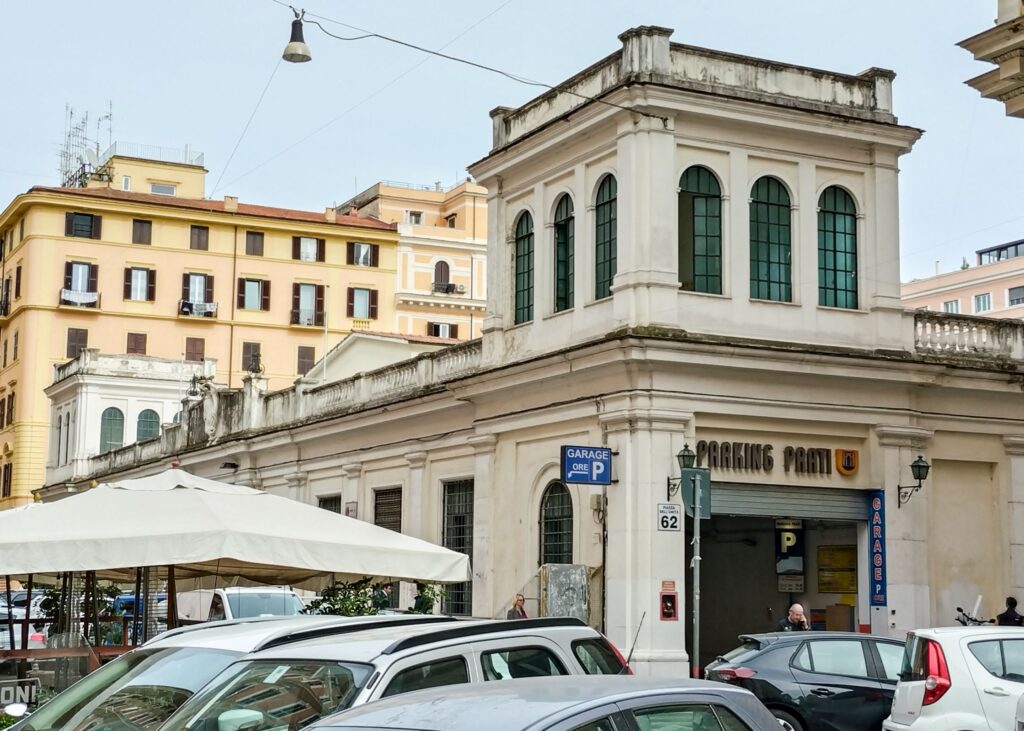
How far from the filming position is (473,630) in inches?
327

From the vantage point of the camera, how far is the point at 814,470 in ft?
78.2

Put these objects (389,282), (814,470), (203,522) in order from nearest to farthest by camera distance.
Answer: (203,522), (814,470), (389,282)

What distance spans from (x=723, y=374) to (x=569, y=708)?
1785cm

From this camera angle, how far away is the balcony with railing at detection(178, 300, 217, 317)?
68.2m

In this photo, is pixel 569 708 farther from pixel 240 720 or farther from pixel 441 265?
pixel 441 265


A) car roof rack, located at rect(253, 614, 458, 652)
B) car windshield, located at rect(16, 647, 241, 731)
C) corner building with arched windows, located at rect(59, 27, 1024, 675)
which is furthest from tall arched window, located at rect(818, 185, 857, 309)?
car windshield, located at rect(16, 647, 241, 731)

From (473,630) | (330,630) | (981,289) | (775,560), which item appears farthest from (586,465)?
(981,289)

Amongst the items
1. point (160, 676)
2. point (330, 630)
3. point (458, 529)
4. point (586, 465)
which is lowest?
point (160, 676)

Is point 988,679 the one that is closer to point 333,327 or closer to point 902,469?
point 902,469

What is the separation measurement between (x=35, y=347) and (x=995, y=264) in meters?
51.5

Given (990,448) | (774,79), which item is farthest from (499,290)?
(990,448)

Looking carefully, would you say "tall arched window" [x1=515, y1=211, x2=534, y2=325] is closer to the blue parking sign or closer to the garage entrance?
the blue parking sign

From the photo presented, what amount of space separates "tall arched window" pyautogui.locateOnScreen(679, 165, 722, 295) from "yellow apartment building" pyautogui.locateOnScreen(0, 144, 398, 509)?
4279cm

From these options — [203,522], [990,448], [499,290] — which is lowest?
[203,522]
